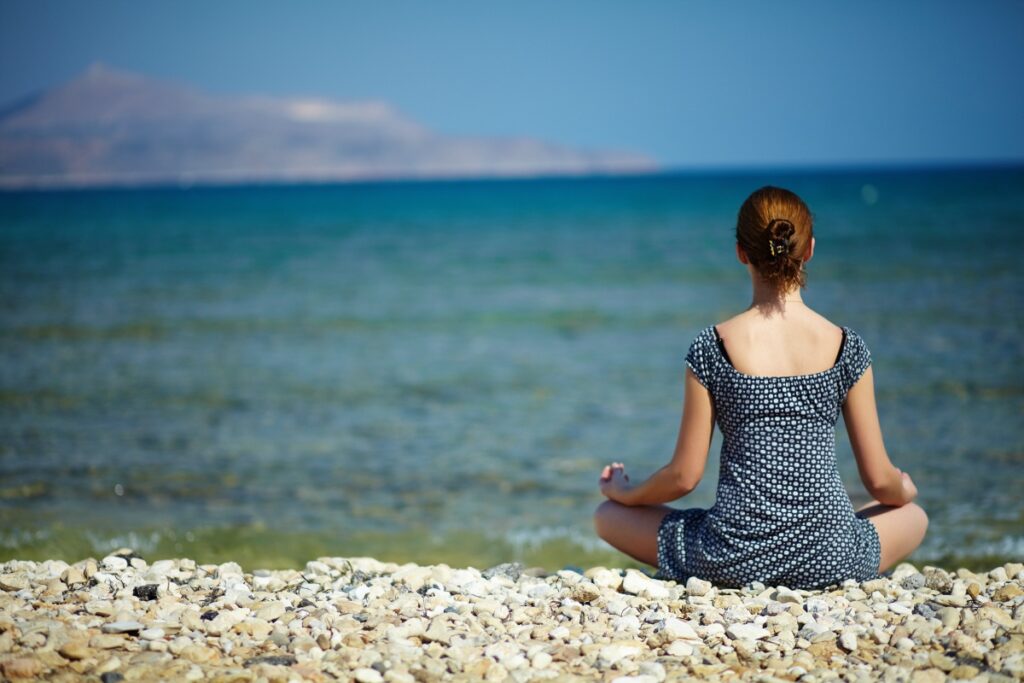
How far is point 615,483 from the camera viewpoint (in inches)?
164

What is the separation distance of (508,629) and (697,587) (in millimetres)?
811

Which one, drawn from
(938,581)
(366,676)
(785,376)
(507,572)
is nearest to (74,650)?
(366,676)

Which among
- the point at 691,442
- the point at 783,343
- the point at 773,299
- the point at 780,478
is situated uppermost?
the point at 773,299

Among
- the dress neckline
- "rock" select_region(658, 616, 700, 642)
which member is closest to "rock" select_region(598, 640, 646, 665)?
"rock" select_region(658, 616, 700, 642)

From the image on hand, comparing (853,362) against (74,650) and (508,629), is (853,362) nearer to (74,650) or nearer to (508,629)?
(508,629)

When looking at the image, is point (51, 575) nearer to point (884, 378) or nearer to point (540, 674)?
point (540, 674)

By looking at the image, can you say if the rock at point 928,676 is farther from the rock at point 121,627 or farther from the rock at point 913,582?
the rock at point 121,627

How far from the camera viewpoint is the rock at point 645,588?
12.7 feet

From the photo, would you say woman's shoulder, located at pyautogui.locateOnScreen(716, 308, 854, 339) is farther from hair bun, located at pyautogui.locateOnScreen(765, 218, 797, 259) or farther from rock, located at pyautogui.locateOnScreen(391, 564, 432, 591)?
rock, located at pyautogui.locateOnScreen(391, 564, 432, 591)

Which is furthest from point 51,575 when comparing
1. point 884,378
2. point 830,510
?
point 884,378

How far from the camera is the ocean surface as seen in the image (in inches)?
253

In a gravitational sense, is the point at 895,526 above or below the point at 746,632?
above

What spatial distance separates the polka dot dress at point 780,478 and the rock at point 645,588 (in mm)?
219

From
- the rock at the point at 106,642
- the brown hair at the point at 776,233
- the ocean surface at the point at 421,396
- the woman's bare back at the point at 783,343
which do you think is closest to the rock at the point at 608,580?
the woman's bare back at the point at 783,343
